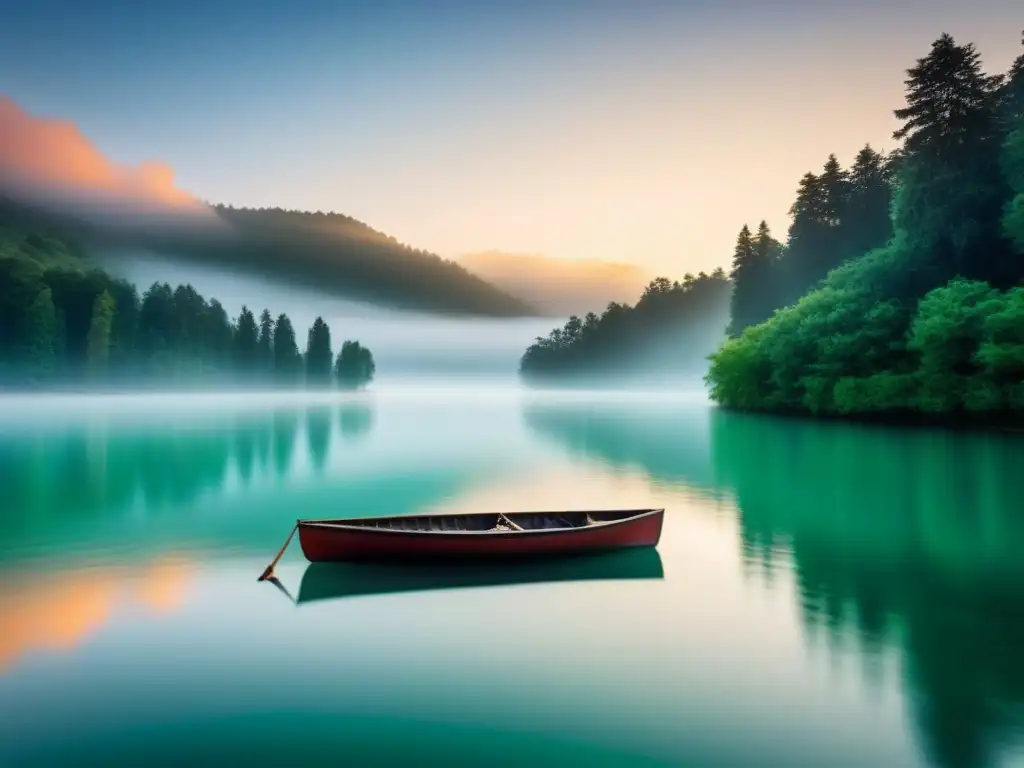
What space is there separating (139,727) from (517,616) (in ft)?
19.3

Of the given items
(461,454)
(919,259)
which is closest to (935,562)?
(461,454)

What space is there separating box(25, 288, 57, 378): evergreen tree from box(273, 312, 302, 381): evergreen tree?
44.8 m

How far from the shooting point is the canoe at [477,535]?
13.6 m

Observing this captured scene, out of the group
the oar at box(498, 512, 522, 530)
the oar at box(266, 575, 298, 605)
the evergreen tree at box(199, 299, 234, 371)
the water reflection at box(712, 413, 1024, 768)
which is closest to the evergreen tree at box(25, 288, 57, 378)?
the evergreen tree at box(199, 299, 234, 371)

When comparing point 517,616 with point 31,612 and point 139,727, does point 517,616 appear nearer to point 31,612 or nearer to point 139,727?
point 139,727

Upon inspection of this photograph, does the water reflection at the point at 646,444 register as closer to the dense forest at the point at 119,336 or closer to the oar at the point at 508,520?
the oar at the point at 508,520

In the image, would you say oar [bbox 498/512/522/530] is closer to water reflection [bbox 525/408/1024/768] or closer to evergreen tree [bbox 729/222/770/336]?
water reflection [bbox 525/408/1024/768]

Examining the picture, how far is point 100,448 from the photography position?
4209 cm

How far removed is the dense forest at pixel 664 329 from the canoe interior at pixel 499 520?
451ft

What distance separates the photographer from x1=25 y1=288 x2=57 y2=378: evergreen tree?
5138 inches

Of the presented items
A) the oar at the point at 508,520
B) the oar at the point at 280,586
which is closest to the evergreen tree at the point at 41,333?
the oar at the point at 280,586

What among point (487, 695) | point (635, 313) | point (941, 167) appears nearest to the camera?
point (487, 695)

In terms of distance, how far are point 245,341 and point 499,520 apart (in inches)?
6207

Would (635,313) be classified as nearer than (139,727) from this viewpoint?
No
